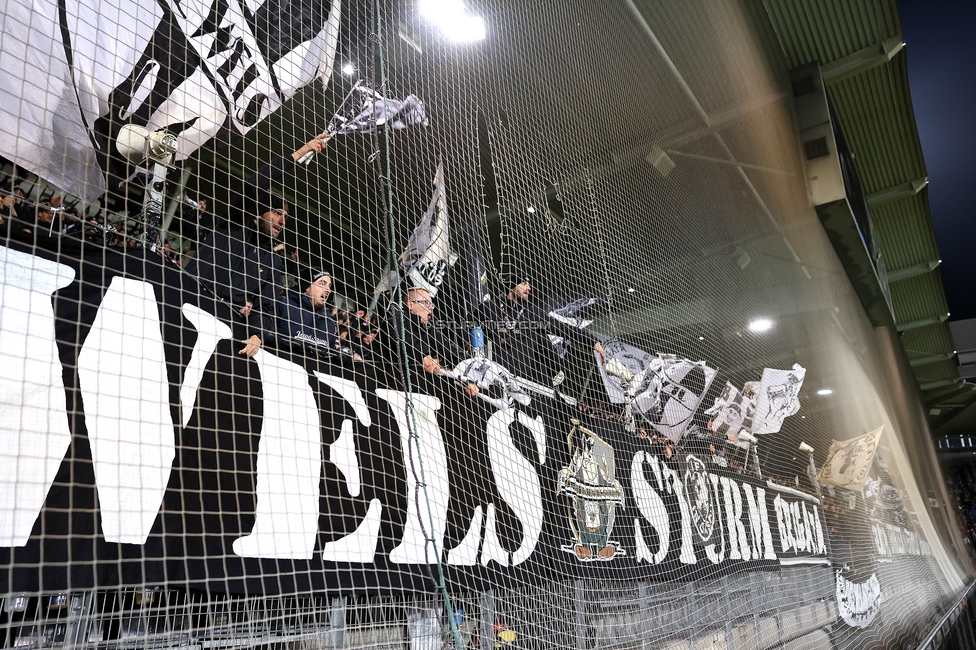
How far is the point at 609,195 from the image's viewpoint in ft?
11.2

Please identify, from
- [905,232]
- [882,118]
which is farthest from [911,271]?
[882,118]

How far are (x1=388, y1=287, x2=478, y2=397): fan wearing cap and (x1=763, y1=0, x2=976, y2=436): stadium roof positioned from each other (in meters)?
4.81

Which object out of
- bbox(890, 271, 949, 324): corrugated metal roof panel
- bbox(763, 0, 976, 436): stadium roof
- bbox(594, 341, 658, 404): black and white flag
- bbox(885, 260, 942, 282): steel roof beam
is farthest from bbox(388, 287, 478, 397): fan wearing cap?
bbox(890, 271, 949, 324): corrugated metal roof panel

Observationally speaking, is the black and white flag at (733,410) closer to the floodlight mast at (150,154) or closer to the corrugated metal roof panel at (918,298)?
the floodlight mast at (150,154)

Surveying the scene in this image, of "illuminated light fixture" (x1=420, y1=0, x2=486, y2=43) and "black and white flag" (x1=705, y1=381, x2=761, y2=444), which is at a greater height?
"illuminated light fixture" (x1=420, y1=0, x2=486, y2=43)

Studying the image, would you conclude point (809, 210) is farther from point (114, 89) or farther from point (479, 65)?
point (114, 89)

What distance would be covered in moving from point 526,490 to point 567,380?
800 mm

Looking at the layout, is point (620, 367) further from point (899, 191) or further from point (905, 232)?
point (905, 232)

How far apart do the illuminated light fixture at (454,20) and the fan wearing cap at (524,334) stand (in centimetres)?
113

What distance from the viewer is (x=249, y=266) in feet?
7.25

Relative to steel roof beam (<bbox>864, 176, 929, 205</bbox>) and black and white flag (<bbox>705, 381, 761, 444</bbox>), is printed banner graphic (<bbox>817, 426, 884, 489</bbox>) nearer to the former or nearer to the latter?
black and white flag (<bbox>705, 381, 761, 444</bbox>)

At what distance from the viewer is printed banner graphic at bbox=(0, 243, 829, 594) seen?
1.46m

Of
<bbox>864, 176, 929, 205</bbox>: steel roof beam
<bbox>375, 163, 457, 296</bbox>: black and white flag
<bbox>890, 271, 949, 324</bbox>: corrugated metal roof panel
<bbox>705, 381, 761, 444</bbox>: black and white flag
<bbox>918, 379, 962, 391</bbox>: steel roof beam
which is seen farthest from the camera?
<bbox>918, 379, 962, 391</bbox>: steel roof beam

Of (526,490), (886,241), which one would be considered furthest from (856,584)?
(886,241)
